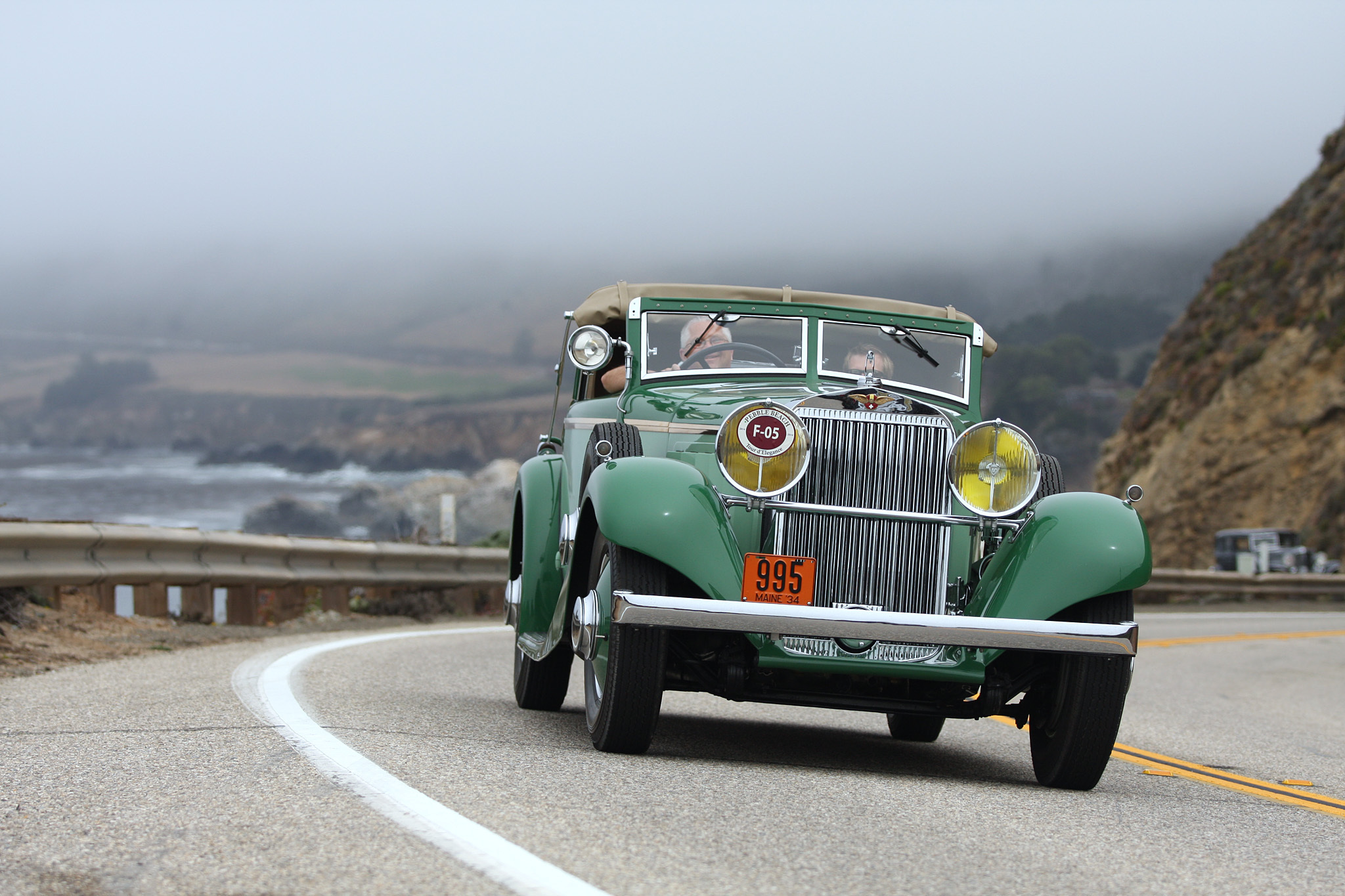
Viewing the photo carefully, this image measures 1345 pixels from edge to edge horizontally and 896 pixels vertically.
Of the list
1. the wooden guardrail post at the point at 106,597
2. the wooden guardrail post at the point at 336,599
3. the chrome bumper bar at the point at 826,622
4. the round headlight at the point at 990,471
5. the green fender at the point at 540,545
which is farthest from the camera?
the wooden guardrail post at the point at 336,599

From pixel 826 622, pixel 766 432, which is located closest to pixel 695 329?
pixel 766 432

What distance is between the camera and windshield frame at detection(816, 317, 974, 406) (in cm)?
692

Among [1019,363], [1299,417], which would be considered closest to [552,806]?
[1299,417]

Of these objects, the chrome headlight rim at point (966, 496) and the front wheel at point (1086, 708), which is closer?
the front wheel at point (1086, 708)

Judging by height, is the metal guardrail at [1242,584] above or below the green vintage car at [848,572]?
below

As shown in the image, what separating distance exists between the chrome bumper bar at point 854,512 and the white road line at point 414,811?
5.63 ft

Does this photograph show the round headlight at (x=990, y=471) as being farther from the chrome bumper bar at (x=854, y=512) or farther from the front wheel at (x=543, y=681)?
the front wheel at (x=543, y=681)

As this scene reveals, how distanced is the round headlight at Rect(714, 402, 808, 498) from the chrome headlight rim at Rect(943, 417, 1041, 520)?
→ 22.7 inches

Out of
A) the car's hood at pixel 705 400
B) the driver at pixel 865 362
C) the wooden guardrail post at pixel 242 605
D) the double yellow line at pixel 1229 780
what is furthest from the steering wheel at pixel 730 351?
the wooden guardrail post at pixel 242 605

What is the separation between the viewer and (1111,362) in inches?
5940

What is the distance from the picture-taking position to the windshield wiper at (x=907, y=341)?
711 cm

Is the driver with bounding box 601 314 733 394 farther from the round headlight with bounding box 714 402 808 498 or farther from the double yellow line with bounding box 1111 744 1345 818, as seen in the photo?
the double yellow line with bounding box 1111 744 1345 818

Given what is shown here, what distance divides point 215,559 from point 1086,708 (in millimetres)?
8084

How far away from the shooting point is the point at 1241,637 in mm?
19250
